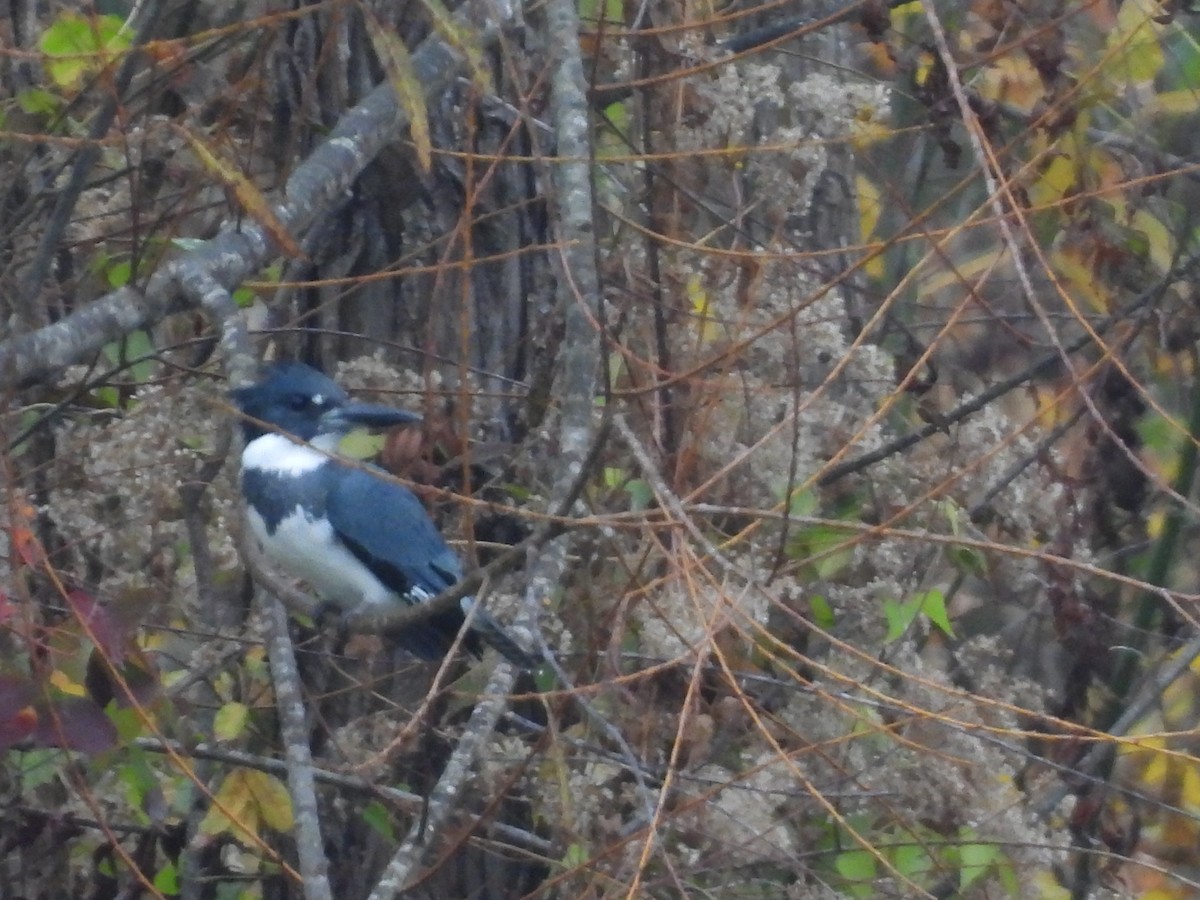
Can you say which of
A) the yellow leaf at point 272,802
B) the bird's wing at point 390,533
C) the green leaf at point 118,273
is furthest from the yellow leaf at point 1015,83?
the yellow leaf at point 272,802

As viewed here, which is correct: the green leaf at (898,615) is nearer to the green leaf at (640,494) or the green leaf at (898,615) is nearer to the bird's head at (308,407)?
the green leaf at (640,494)

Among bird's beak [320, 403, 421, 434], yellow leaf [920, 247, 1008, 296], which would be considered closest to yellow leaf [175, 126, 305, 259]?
bird's beak [320, 403, 421, 434]

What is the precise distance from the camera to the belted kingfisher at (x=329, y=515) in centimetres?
309

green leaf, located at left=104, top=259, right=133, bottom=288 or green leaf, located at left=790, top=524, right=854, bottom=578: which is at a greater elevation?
green leaf, located at left=104, top=259, right=133, bottom=288

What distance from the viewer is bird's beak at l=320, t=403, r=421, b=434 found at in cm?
299

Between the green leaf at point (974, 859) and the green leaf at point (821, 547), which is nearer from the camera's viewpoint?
the green leaf at point (974, 859)

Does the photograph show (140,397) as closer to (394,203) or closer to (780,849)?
(394,203)

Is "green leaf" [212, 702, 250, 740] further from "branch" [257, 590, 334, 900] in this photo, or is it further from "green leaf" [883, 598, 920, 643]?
"green leaf" [883, 598, 920, 643]

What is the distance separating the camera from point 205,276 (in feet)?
8.09

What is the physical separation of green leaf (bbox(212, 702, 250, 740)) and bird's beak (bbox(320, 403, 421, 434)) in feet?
1.66

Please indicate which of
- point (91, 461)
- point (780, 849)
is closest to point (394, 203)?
point (91, 461)

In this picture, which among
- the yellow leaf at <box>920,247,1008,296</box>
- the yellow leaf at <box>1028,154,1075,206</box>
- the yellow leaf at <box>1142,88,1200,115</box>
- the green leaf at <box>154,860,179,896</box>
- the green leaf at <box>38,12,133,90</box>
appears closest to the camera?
the green leaf at <box>38,12,133,90</box>

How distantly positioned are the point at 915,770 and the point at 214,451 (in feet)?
4.59

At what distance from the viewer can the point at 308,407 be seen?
307cm
